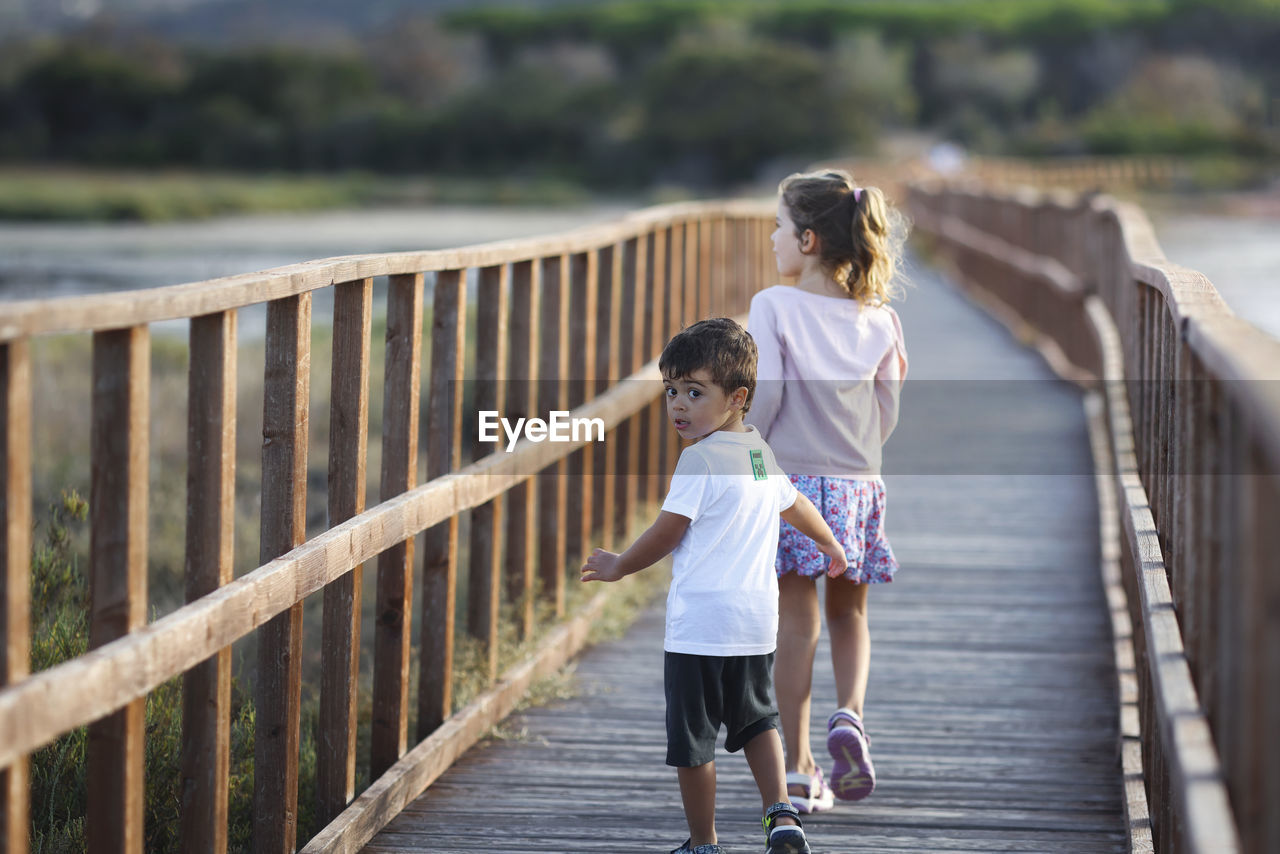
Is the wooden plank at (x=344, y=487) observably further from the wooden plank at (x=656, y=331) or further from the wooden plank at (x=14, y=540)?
the wooden plank at (x=656, y=331)

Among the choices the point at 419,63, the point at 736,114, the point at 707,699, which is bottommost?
the point at 707,699

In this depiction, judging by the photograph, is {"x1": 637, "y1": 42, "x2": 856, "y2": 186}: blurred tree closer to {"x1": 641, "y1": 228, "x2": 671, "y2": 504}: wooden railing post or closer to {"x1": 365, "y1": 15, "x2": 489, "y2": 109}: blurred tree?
{"x1": 365, "y1": 15, "x2": 489, "y2": 109}: blurred tree

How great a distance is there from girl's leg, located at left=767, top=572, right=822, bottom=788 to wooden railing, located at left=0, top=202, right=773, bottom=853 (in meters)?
0.86

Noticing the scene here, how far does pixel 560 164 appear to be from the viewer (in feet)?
292

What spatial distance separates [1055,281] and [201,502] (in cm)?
1061

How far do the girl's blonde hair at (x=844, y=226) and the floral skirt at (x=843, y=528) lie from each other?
44 centimetres

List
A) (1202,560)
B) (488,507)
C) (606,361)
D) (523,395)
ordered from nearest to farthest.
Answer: (1202,560)
(488,507)
(523,395)
(606,361)

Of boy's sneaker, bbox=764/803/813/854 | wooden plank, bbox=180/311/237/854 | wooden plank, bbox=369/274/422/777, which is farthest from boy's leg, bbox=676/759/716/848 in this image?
wooden plank, bbox=180/311/237/854

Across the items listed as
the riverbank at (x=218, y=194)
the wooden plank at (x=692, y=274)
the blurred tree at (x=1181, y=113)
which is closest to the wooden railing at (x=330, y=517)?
the wooden plank at (x=692, y=274)

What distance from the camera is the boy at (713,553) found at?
3.31 metres

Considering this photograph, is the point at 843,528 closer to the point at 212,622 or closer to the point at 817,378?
the point at 817,378

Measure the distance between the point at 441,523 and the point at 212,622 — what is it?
58.5 inches

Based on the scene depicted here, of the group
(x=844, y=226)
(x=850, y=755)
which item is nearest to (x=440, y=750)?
(x=850, y=755)

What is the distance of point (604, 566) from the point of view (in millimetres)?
3328
